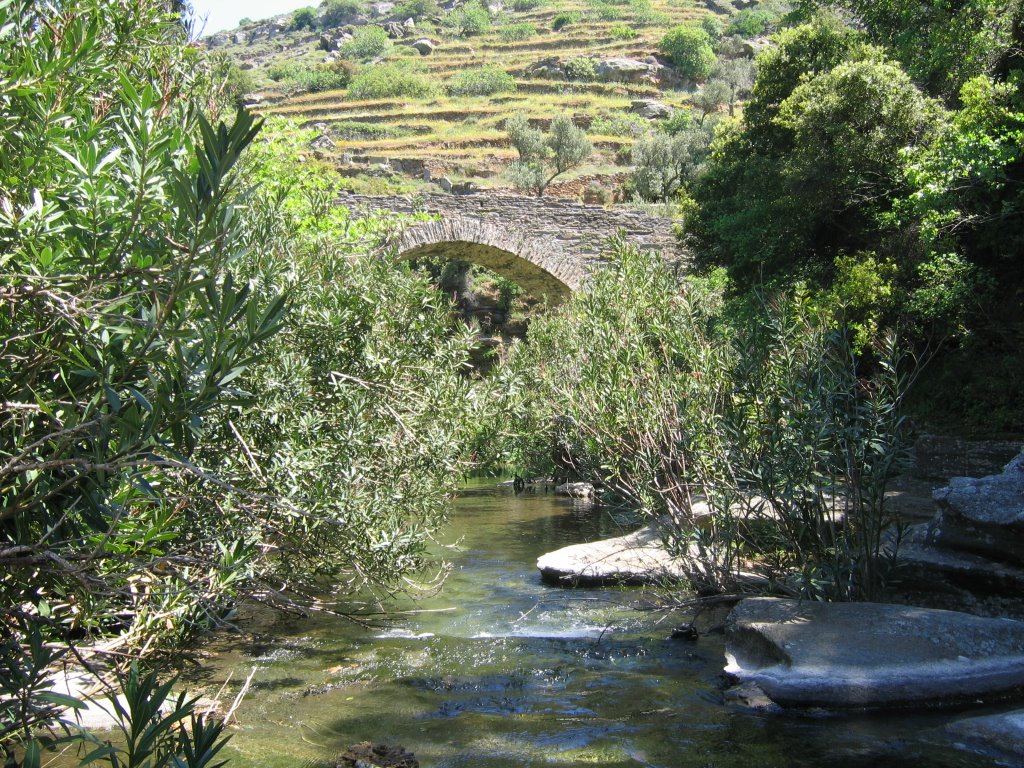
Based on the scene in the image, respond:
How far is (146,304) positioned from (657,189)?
32653 mm

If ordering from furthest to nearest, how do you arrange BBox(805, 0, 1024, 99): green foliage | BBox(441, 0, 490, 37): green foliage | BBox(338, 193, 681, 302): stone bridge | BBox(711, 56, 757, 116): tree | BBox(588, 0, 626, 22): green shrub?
BBox(441, 0, 490, 37): green foliage, BBox(588, 0, 626, 22): green shrub, BBox(711, 56, 757, 116): tree, BBox(338, 193, 681, 302): stone bridge, BBox(805, 0, 1024, 99): green foliage

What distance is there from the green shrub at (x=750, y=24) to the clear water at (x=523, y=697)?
65756 mm

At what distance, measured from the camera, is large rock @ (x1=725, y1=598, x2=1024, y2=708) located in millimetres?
4508

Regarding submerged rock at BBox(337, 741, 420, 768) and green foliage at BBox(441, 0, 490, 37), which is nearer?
submerged rock at BBox(337, 741, 420, 768)

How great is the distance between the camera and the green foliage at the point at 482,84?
54250 millimetres

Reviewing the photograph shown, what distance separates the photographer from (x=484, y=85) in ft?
179

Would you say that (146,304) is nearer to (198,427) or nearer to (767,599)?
(198,427)

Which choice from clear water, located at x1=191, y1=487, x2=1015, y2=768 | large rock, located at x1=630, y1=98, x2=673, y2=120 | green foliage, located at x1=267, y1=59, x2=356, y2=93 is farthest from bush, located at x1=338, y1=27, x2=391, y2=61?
clear water, located at x1=191, y1=487, x2=1015, y2=768

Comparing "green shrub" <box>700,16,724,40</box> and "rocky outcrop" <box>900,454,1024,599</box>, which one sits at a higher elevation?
"green shrub" <box>700,16,724,40</box>

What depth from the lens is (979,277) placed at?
8258mm

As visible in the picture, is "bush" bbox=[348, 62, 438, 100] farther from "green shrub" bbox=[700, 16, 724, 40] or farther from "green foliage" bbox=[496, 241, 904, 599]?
"green foliage" bbox=[496, 241, 904, 599]

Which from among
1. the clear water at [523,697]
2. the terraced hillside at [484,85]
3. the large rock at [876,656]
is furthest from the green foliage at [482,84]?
the large rock at [876,656]

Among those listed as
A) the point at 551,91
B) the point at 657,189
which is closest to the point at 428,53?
the point at 551,91

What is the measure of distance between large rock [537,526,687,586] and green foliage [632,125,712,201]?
87.7 ft
